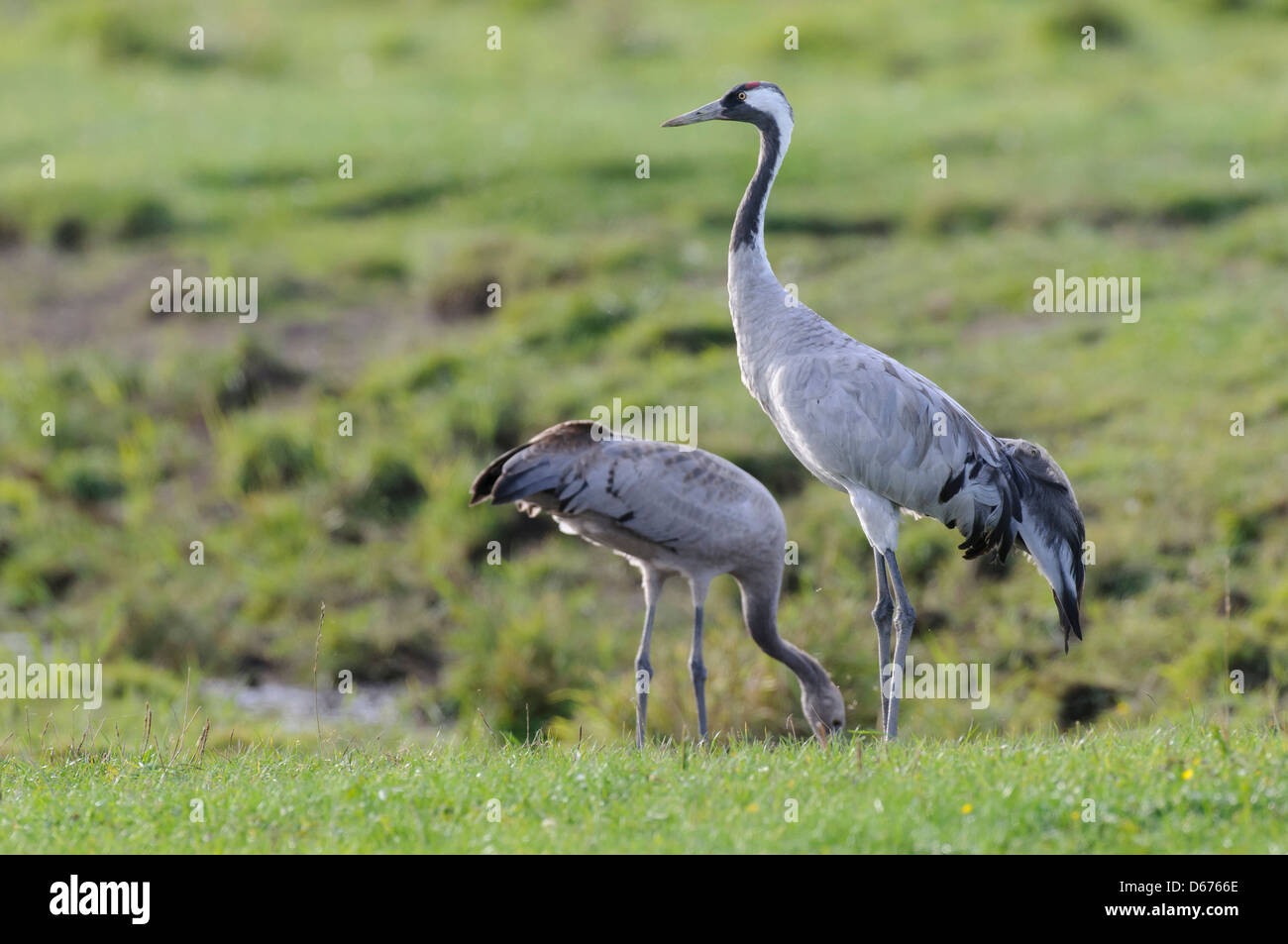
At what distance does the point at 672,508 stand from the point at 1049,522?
176cm

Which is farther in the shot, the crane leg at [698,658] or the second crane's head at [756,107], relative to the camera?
the crane leg at [698,658]

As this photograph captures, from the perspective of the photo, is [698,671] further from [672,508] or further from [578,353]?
[578,353]

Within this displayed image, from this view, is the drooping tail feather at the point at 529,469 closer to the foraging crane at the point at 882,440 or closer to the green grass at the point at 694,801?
the foraging crane at the point at 882,440

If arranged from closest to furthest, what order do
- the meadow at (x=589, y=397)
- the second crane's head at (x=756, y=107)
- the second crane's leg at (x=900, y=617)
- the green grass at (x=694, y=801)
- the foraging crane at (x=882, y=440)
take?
the green grass at (x=694, y=801), the meadow at (x=589, y=397), the foraging crane at (x=882, y=440), the second crane's leg at (x=900, y=617), the second crane's head at (x=756, y=107)

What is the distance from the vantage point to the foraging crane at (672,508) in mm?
7656

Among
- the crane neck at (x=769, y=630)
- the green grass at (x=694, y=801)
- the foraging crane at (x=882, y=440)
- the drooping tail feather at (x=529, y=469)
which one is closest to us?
the green grass at (x=694, y=801)

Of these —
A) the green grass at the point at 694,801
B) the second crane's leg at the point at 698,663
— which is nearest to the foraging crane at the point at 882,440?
the second crane's leg at the point at 698,663

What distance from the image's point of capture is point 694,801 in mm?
5379

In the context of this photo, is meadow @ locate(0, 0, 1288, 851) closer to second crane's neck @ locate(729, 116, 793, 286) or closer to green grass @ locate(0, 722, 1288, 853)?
green grass @ locate(0, 722, 1288, 853)

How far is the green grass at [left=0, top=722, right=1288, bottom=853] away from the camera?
4.97 metres

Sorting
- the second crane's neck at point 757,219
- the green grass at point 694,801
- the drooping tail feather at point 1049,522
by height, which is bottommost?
the green grass at point 694,801

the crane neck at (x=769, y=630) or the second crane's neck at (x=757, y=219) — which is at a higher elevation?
the second crane's neck at (x=757, y=219)

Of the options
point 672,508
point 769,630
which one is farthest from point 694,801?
point 769,630

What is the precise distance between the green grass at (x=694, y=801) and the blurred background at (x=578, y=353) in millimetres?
1343
